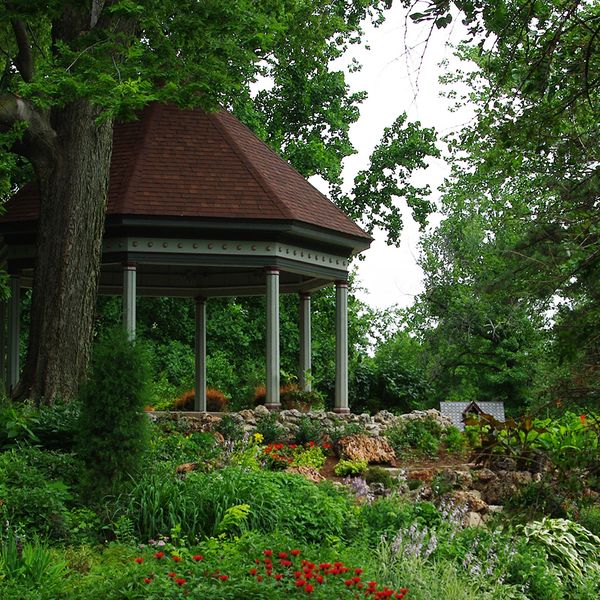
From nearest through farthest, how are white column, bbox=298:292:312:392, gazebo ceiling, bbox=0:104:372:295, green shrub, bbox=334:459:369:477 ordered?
green shrub, bbox=334:459:369:477 → gazebo ceiling, bbox=0:104:372:295 → white column, bbox=298:292:312:392

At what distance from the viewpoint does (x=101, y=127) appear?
14.5 metres

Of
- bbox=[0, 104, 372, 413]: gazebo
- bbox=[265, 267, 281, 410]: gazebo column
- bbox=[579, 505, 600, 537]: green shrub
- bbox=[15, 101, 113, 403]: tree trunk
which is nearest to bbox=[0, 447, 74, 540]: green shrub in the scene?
bbox=[15, 101, 113, 403]: tree trunk

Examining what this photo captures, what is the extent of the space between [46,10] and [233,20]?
2344 millimetres

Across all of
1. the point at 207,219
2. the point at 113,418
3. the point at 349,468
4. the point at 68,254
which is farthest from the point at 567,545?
the point at 207,219

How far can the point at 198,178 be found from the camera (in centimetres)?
1631

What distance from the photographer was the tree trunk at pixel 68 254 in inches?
532

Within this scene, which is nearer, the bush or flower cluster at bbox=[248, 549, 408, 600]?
flower cluster at bbox=[248, 549, 408, 600]

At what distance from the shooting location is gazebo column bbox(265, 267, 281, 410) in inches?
616

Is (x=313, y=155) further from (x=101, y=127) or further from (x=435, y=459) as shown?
(x=435, y=459)

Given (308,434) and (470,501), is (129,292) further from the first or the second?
(470,501)

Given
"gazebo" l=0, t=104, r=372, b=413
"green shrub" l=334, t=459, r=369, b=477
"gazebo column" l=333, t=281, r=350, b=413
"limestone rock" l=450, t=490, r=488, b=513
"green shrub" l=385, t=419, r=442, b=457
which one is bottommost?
"limestone rock" l=450, t=490, r=488, b=513

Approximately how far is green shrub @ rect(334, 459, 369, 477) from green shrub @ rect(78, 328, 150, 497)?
3.45m

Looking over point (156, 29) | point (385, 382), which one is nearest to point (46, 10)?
point (156, 29)

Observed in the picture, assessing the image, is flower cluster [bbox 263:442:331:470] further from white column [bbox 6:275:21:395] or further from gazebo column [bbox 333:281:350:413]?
white column [bbox 6:275:21:395]
